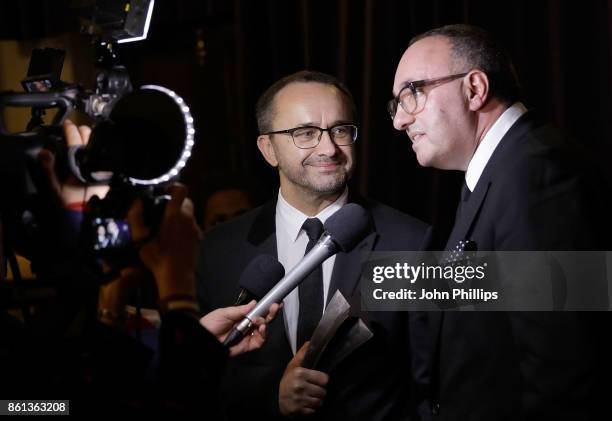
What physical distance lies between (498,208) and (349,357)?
394 mm

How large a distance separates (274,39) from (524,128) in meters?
1.27

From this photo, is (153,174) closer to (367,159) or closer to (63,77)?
(63,77)

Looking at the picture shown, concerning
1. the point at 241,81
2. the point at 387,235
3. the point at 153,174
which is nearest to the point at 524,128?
the point at 387,235

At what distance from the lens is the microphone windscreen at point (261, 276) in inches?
46.6

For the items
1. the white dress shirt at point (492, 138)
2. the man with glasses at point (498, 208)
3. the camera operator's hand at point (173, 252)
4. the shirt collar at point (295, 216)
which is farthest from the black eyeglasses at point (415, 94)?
the camera operator's hand at point (173, 252)

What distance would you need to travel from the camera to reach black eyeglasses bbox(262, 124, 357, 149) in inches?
56.5

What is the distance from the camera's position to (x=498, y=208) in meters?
1.14

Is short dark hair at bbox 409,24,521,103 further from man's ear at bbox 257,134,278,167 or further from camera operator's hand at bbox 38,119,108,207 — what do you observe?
camera operator's hand at bbox 38,119,108,207

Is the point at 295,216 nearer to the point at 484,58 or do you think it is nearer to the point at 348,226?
the point at 348,226

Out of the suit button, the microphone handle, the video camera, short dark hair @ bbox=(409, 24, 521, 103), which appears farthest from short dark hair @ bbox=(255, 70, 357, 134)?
the suit button

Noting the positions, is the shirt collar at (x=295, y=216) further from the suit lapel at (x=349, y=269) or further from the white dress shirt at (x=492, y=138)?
the white dress shirt at (x=492, y=138)

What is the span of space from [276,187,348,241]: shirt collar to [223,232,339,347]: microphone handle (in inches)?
13.5

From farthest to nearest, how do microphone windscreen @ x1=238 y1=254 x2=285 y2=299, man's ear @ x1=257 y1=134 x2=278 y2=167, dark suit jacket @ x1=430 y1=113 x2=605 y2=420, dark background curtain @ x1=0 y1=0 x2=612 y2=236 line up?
dark background curtain @ x1=0 y1=0 x2=612 y2=236 → man's ear @ x1=257 y1=134 x2=278 y2=167 → microphone windscreen @ x1=238 y1=254 x2=285 y2=299 → dark suit jacket @ x1=430 y1=113 x2=605 y2=420

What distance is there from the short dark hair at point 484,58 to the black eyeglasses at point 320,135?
252mm
